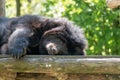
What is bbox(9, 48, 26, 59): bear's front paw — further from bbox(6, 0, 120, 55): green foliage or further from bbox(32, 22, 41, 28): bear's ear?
bbox(6, 0, 120, 55): green foliage

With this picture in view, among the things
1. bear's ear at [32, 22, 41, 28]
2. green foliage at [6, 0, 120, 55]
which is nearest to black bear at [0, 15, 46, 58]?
bear's ear at [32, 22, 41, 28]

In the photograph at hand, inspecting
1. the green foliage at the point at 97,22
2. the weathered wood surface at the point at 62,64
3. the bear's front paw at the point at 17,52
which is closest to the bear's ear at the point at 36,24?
the bear's front paw at the point at 17,52

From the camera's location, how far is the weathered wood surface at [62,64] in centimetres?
412

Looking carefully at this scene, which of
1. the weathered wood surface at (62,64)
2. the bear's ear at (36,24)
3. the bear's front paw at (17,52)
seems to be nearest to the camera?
the weathered wood surface at (62,64)

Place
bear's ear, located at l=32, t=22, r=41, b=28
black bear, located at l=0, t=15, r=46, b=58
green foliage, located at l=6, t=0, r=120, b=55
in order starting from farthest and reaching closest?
green foliage, located at l=6, t=0, r=120, b=55
bear's ear, located at l=32, t=22, r=41, b=28
black bear, located at l=0, t=15, r=46, b=58

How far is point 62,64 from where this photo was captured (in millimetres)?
4156

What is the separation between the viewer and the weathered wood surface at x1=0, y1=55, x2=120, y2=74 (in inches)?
162

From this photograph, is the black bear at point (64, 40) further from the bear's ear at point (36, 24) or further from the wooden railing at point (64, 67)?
the wooden railing at point (64, 67)

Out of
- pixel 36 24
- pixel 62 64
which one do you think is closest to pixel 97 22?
pixel 36 24

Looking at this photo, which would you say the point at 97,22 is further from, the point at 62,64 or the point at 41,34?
the point at 62,64

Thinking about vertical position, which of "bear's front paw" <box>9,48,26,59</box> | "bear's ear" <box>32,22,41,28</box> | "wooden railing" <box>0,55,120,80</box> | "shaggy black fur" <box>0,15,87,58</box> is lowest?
"wooden railing" <box>0,55,120,80</box>

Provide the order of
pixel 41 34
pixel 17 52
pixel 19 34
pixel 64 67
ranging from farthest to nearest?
1. pixel 41 34
2. pixel 19 34
3. pixel 17 52
4. pixel 64 67

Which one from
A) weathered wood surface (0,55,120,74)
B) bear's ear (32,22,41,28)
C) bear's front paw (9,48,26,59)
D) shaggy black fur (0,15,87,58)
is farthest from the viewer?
bear's ear (32,22,41,28)

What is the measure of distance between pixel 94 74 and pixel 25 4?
11184 mm
